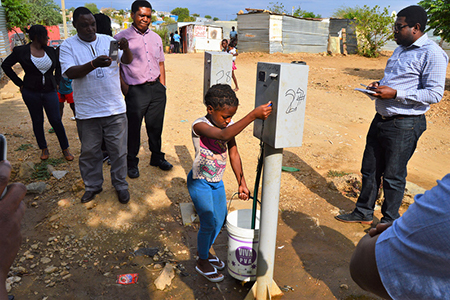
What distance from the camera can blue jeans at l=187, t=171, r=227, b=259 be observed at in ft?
8.24

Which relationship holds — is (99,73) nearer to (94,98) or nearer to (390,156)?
(94,98)

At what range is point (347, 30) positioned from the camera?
64.5 ft

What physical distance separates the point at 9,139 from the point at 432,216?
6.25m

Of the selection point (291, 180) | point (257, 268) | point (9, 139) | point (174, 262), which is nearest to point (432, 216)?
point (257, 268)

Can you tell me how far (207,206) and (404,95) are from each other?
6.52 ft

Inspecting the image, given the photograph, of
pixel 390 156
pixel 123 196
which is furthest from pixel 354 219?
pixel 123 196

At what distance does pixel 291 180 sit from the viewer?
469 cm

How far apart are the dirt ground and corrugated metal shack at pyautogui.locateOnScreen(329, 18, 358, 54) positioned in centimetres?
1463

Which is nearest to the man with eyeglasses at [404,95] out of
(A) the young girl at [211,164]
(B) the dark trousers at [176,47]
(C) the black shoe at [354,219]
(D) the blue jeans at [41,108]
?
(C) the black shoe at [354,219]

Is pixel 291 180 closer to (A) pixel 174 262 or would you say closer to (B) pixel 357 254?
(A) pixel 174 262

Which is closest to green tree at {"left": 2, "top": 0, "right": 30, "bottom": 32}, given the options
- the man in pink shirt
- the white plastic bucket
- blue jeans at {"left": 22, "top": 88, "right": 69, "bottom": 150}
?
blue jeans at {"left": 22, "top": 88, "right": 69, "bottom": 150}

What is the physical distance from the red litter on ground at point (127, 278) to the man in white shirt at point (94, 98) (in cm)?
106

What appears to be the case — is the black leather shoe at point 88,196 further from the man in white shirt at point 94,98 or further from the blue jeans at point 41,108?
the blue jeans at point 41,108

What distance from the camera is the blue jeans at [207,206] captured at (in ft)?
8.24
